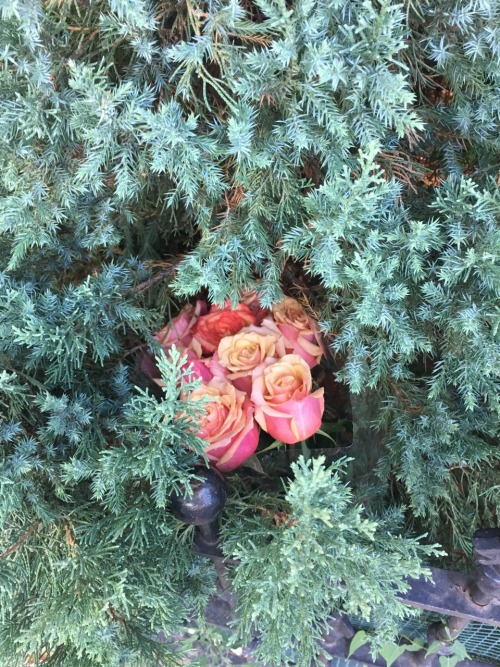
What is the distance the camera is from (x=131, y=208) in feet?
2.55

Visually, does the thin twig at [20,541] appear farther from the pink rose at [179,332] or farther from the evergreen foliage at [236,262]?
the pink rose at [179,332]

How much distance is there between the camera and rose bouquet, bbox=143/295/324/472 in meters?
0.72

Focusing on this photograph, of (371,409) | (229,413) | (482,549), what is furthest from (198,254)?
(482,549)

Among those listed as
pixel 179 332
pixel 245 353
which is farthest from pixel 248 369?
pixel 179 332

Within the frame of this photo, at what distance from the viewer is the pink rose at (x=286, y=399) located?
719 millimetres

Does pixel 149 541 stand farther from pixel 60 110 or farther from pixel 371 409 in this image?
pixel 60 110

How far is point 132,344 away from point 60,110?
0.38 meters

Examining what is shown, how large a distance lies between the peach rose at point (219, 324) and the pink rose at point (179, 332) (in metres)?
0.02

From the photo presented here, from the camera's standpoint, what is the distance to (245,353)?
2.54ft

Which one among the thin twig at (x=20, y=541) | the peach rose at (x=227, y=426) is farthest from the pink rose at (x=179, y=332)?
the thin twig at (x=20, y=541)

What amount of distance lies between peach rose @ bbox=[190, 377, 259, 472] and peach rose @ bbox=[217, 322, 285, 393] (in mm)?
26

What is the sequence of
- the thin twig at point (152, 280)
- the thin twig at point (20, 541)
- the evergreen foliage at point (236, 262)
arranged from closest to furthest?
the evergreen foliage at point (236, 262) → the thin twig at point (20, 541) → the thin twig at point (152, 280)

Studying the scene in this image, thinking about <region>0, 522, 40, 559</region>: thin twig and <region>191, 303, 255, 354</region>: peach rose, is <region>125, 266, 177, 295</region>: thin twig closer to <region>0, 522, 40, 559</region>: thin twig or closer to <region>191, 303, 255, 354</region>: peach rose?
<region>191, 303, 255, 354</region>: peach rose

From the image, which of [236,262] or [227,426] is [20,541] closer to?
[227,426]
